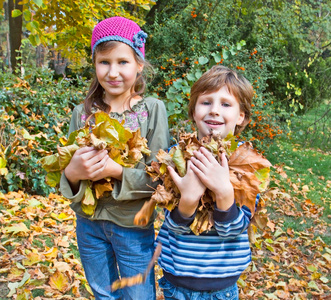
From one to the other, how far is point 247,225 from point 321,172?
6.30 meters

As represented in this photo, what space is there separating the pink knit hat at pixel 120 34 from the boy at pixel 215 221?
38 centimetres

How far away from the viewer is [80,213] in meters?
1.55

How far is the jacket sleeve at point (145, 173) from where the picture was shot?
1403 millimetres

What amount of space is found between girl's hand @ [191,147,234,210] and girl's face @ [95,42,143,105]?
0.61m

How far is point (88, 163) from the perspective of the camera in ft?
4.11

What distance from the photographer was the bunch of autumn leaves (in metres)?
1.17

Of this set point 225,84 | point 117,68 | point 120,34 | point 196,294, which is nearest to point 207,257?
point 196,294

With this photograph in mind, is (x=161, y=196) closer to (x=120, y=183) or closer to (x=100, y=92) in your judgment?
(x=120, y=183)

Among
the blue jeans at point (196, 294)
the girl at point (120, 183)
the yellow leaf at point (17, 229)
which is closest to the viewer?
the blue jeans at point (196, 294)

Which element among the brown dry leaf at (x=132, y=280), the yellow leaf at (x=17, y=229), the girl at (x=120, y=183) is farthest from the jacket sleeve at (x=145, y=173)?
the yellow leaf at (x=17, y=229)

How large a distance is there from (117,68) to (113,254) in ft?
3.22

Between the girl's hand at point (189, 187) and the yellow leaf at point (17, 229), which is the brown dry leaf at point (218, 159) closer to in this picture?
the girl's hand at point (189, 187)

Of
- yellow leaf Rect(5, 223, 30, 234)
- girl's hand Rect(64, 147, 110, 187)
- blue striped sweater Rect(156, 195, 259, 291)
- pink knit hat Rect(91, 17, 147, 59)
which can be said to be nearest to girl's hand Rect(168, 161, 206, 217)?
blue striped sweater Rect(156, 195, 259, 291)

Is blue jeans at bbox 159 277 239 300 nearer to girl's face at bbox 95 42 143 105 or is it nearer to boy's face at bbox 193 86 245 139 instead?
boy's face at bbox 193 86 245 139
